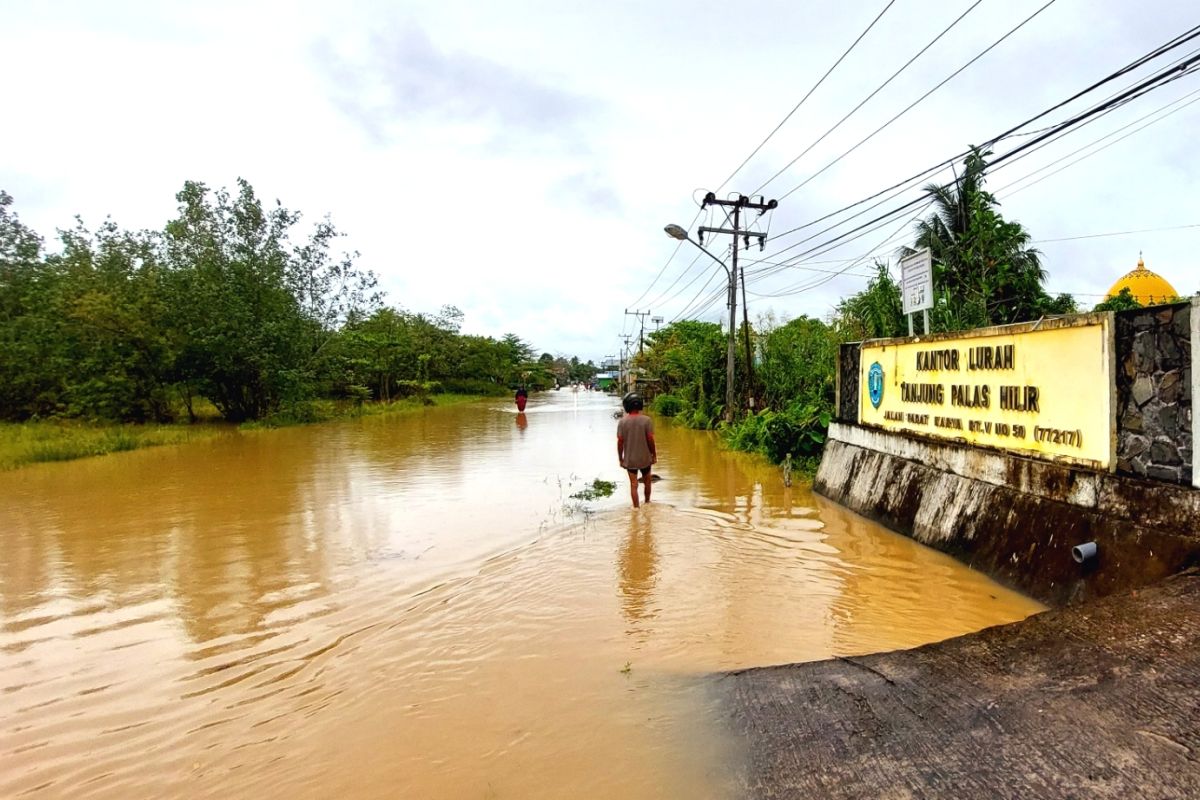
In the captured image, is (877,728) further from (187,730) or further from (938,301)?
(938,301)

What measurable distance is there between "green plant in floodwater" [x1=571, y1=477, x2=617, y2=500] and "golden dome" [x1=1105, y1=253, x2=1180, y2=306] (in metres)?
24.4

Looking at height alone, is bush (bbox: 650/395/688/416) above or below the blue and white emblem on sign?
below

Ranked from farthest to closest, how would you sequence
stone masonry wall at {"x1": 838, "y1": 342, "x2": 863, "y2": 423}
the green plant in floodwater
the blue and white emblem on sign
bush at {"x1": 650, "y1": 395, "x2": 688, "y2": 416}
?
bush at {"x1": 650, "y1": 395, "x2": 688, "y2": 416}, the green plant in floodwater, stone masonry wall at {"x1": 838, "y1": 342, "x2": 863, "y2": 423}, the blue and white emblem on sign

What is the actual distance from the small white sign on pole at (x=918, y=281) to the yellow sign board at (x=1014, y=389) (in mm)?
522

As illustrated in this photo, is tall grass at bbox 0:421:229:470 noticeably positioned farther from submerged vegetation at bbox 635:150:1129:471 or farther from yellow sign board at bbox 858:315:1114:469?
yellow sign board at bbox 858:315:1114:469

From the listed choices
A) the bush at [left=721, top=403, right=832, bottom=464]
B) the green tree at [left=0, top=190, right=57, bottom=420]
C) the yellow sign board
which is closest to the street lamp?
the bush at [left=721, top=403, right=832, bottom=464]

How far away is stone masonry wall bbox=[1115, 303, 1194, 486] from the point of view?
4379 mm

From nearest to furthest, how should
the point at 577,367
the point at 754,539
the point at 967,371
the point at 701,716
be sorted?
the point at 701,716, the point at 967,371, the point at 754,539, the point at 577,367

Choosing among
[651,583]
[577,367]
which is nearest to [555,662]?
[651,583]

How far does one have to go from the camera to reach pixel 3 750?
11.4ft

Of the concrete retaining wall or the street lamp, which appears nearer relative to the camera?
the concrete retaining wall

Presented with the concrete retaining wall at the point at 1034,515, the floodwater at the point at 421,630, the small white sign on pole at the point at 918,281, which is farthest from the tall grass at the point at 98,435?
the small white sign on pole at the point at 918,281

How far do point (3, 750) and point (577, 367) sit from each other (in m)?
144

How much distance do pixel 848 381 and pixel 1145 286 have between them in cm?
2364
